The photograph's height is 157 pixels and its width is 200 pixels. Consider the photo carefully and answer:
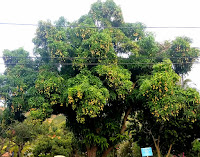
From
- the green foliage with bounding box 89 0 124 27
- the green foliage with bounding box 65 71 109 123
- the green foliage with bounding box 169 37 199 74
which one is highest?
the green foliage with bounding box 89 0 124 27

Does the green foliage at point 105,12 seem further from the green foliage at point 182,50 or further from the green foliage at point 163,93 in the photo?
the green foliage at point 163,93

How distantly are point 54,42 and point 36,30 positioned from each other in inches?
59.9

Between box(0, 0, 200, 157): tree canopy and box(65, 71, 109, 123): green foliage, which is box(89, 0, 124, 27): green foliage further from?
box(65, 71, 109, 123): green foliage

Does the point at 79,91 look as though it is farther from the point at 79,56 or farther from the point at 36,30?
the point at 36,30

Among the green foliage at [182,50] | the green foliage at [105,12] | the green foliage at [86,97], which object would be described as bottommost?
the green foliage at [86,97]

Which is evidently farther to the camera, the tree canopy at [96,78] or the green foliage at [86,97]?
the tree canopy at [96,78]

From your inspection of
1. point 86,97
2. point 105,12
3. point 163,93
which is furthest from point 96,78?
point 105,12

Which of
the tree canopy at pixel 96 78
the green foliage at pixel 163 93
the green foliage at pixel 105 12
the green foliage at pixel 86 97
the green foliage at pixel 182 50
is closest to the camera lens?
the green foliage at pixel 86 97

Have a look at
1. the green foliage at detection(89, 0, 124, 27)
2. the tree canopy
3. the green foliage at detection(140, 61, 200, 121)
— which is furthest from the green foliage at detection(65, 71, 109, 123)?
the green foliage at detection(89, 0, 124, 27)

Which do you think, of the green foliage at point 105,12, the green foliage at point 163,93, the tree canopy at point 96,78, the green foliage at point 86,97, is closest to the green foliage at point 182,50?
the tree canopy at point 96,78

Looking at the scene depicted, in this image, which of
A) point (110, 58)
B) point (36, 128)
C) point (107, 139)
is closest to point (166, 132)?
point (107, 139)

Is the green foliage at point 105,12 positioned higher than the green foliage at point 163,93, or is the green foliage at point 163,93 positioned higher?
the green foliage at point 105,12

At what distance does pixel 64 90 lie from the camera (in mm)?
10016

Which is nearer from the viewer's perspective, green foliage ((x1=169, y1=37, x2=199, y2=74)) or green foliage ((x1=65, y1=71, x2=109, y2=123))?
green foliage ((x1=65, y1=71, x2=109, y2=123))
